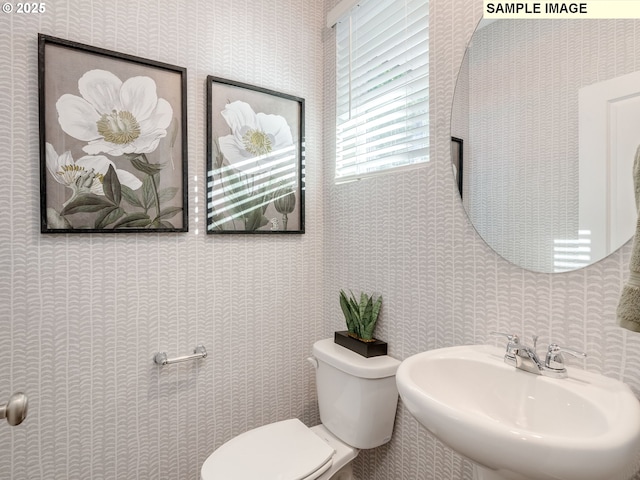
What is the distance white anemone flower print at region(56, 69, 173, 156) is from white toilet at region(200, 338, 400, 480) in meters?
1.07

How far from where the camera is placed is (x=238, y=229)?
→ 1.62 m

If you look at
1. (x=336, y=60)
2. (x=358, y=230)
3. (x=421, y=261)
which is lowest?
(x=421, y=261)

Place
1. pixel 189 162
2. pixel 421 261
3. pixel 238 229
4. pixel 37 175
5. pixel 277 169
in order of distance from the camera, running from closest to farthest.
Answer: pixel 37 175 < pixel 421 261 < pixel 189 162 < pixel 238 229 < pixel 277 169

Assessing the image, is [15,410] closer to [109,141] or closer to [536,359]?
[109,141]

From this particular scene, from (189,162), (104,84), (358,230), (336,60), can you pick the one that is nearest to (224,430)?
(358,230)

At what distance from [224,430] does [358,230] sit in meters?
1.03

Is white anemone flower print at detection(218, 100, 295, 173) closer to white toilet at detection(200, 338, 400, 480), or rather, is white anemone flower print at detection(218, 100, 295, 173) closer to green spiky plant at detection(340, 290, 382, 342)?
green spiky plant at detection(340, 290, 382, 342)

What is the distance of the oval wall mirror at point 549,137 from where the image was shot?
2.90 feet

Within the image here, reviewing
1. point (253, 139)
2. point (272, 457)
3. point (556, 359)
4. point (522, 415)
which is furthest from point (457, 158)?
point (272, 457)

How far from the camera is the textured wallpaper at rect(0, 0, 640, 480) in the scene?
119cm

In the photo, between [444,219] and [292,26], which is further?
[292,26]

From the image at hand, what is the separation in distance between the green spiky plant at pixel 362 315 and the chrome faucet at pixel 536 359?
1.92 feet

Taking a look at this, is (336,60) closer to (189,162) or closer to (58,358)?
(189,162)

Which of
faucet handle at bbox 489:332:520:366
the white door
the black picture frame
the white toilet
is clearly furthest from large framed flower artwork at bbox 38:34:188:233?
the white door
